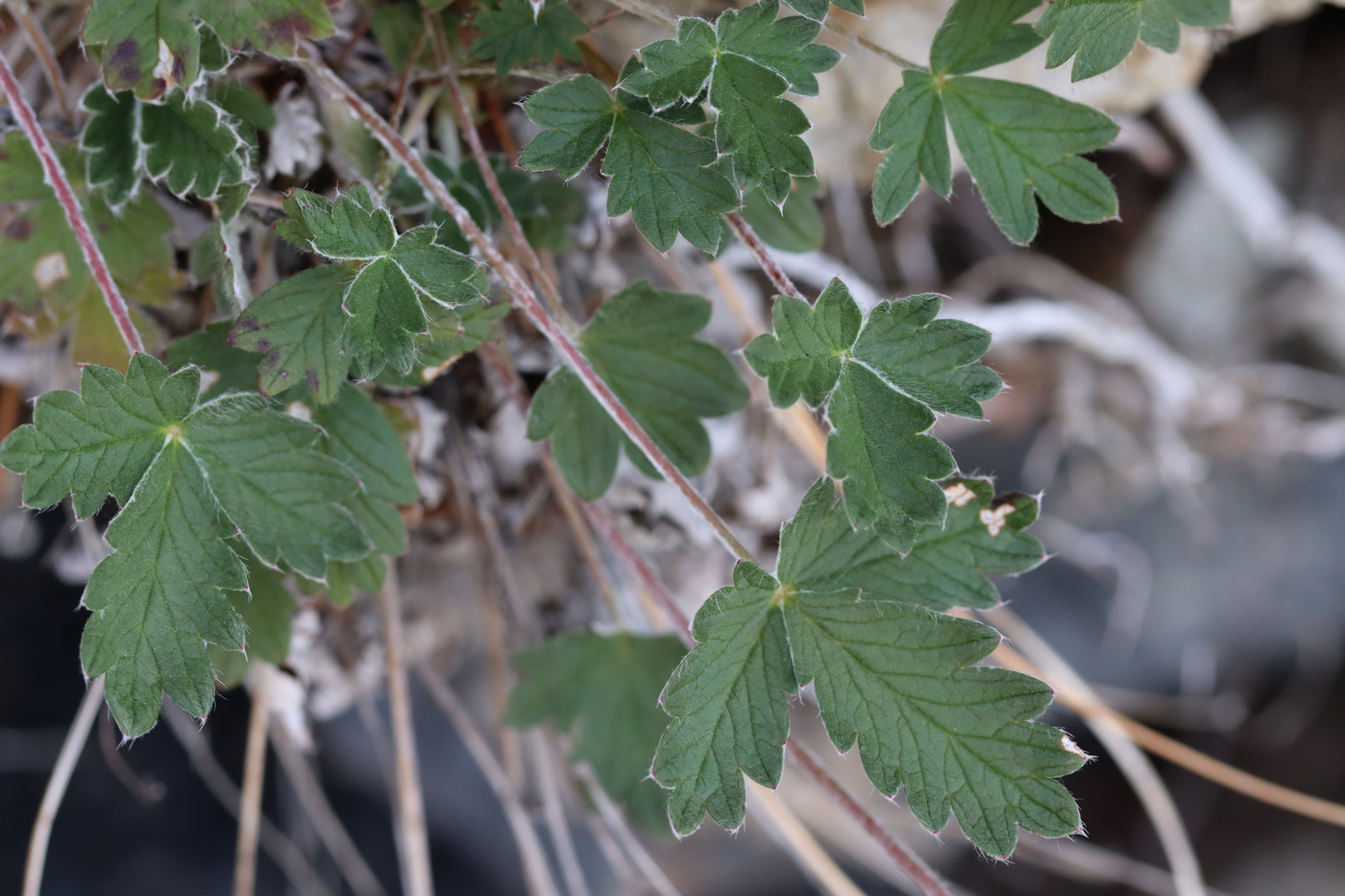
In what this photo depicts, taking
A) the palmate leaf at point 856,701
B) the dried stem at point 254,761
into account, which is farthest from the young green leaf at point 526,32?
the dried stem at point 254,761

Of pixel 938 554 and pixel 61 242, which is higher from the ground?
pixel 61 242

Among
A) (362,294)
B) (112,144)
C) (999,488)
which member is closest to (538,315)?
(362,294)

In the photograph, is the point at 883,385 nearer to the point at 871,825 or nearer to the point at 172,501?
the point at 871,825

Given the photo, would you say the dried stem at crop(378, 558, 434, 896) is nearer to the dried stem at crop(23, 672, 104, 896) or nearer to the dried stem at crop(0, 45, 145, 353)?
the dried stem at crop(23, 672, 104, 896)

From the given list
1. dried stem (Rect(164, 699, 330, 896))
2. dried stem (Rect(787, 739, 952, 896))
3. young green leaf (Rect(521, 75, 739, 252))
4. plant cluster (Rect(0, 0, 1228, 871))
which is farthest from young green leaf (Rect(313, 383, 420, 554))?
dried stem (Rect(164, 699, 330, 896))

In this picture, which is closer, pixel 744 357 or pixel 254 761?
pixel 744 357

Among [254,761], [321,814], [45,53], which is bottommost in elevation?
[321,814]
